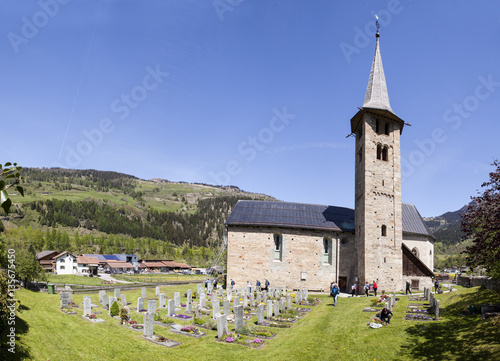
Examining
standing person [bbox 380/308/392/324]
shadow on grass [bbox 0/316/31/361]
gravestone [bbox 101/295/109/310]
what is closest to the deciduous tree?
standing person [bbox 380/308/392/324]

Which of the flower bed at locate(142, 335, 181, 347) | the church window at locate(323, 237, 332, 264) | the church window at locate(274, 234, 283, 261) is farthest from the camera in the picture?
the church window at locate(274, 234, 283, 261)

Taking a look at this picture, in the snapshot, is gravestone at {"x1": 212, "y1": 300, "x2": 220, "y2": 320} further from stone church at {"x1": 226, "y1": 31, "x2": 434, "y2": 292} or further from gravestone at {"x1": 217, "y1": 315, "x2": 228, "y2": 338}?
stone church at {"x1": 226, "y1": 31, "x2": 434, "y2": 292}

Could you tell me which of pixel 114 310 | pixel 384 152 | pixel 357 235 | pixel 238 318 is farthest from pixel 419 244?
pixel 114 310

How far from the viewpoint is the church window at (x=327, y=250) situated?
42.1m

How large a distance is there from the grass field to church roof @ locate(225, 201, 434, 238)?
21.2m

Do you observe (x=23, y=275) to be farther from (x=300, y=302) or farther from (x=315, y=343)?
(x=315, y=343)

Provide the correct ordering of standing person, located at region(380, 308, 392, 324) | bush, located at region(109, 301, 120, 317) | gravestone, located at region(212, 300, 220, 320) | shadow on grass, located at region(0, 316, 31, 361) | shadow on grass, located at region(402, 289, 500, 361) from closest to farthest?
shadow on grass, located at region(0, 316, 31, 361), shadow on grass, located at region(402, 289, 500, 361), standing person, located at region(380, 308, 392, 324), bush, located at region(109, 301, 120, 317), gravestone, located at region(212, 300, 220, 320)

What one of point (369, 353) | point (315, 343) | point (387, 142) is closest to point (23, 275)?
point (315, 343)

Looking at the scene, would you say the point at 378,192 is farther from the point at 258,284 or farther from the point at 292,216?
the point at 258,284

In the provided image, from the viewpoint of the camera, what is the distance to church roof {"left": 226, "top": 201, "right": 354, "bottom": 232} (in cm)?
4278

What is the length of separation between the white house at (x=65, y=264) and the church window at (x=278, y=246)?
70.1 meters

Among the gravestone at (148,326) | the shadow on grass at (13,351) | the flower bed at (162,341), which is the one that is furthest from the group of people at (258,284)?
the shadow on grass at (13,351)

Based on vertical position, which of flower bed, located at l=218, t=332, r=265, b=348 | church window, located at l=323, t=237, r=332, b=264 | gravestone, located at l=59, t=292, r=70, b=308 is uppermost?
church window, located at l=323, t=237, r=332, b=264

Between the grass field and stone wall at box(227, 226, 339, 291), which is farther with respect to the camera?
stone wall at box(227, 226, 339, 291)
